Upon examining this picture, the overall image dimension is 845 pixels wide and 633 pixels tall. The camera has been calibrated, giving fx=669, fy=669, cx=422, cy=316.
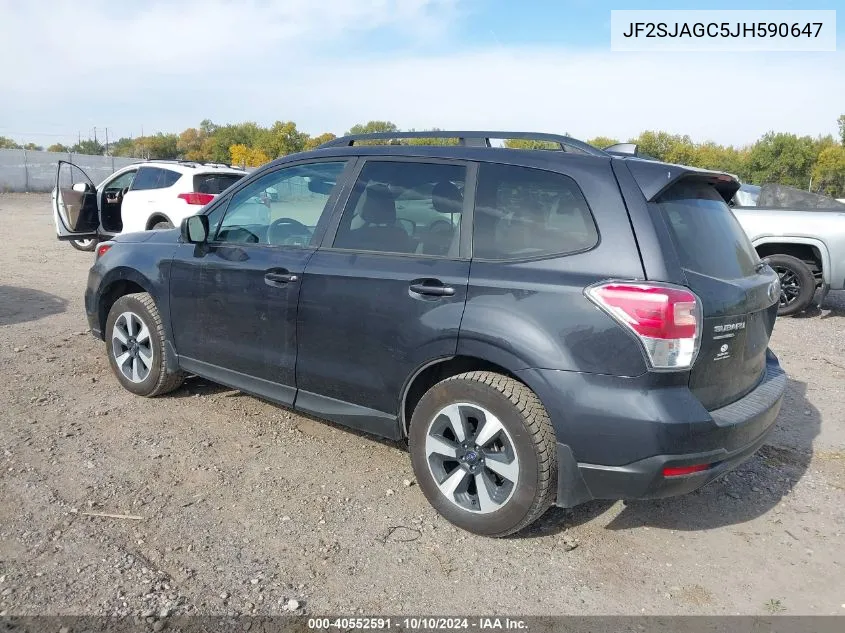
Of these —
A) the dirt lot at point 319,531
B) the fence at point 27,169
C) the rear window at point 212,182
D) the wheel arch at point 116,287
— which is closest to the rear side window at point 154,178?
the rear window at point 212,182

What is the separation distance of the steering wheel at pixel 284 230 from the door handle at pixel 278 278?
0.78ft

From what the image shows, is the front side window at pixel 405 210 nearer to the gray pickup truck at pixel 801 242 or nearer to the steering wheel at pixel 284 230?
the steering wheel at pixel 284 230

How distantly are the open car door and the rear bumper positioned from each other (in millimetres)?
10148

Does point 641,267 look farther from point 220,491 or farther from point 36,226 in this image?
point 36,226

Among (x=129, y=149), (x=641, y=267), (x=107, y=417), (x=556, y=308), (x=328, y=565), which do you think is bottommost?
(x=328, y=565)

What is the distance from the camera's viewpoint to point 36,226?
690 inches

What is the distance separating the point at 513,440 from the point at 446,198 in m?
1.24

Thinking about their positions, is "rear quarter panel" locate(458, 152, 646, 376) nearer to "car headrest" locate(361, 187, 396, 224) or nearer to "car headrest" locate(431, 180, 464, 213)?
"car headrest" locate(431, 180, 464, 213)

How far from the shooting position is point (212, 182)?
1064 centimetres

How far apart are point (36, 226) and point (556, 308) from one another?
18305 mm

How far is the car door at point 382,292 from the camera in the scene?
3189 millimetres

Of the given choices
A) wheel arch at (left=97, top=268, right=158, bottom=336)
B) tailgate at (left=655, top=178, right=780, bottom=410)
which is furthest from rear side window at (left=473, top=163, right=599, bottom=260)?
wheel arch at (left=97, top=268, right=158, bottom=336)

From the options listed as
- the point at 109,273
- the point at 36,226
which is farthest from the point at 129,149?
the point at 109,273

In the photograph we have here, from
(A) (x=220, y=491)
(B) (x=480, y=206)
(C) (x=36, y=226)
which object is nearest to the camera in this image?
(B) (x=480, y=206)
